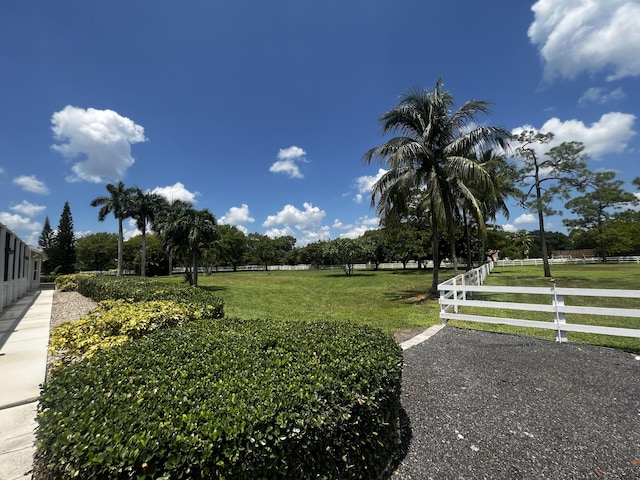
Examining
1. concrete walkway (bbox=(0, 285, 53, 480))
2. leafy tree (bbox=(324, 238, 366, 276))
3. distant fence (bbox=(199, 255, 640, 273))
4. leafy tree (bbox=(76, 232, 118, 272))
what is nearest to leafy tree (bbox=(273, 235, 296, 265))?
distant fence (bbox=(199, 255, 640, 273))

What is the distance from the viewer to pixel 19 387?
3.86 m

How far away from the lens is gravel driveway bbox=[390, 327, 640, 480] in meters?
2.36

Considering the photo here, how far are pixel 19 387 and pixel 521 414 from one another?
6108mm

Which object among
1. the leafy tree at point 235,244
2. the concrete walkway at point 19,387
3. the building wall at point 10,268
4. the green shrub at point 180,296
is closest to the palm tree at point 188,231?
the building wall at point 10,268

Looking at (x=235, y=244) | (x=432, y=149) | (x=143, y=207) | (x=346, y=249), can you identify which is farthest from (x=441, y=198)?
(x=235, y=244)

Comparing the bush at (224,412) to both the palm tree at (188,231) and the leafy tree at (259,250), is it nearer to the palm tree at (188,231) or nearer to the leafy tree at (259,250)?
the palm tree at (188,231)

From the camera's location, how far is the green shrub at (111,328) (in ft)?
11.9

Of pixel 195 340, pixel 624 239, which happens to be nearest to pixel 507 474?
pixel 195 340

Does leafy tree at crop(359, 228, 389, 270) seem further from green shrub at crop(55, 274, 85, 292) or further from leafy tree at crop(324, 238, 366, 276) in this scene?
green shrub at crop(55, 274, 85, 292)

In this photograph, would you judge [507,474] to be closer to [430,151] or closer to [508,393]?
[508,393]

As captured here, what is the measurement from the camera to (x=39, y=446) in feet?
5.25

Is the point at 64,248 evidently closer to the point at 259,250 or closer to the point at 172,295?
the point at 259,250

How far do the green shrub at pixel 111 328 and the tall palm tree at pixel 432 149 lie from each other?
844cm

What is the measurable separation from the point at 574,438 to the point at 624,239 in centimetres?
4500
